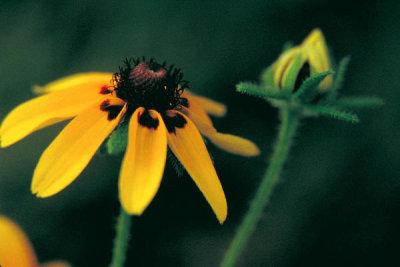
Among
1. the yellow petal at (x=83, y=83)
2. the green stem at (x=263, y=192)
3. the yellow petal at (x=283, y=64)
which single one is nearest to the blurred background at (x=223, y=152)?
the yellow petal at (x=83, y=83)

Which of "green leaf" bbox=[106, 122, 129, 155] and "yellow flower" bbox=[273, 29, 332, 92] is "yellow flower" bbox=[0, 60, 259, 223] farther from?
"yellow flower" bbox=[273, 29, 332, 92]

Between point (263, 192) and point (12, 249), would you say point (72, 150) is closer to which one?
point (12, 249)

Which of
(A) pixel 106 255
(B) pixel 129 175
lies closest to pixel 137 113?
(B) pixel 129 175

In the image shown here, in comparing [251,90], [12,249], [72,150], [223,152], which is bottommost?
[12,249]

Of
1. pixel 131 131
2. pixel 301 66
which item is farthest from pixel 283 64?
pixel 131 131

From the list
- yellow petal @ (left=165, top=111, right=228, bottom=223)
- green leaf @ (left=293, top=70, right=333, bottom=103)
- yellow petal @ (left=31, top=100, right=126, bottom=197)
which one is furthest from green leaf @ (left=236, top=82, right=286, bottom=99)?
yellow petal @ (left=31, top=100, right=126, bottom=197)

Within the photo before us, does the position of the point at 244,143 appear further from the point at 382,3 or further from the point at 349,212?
the point at 382,3

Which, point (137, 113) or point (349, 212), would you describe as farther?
point (349, 212)
